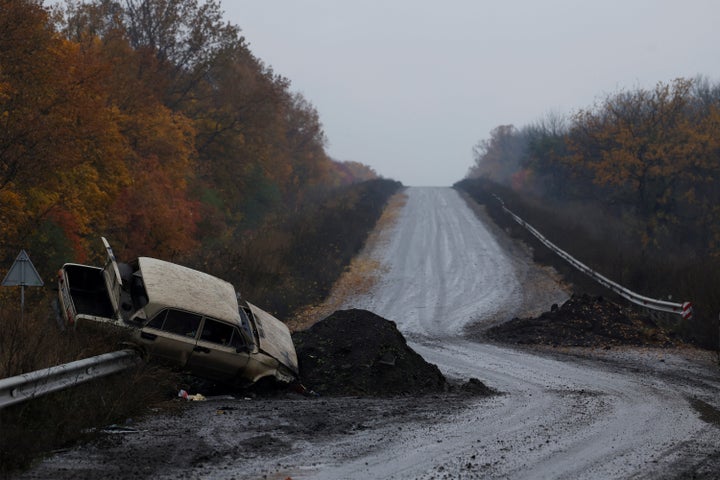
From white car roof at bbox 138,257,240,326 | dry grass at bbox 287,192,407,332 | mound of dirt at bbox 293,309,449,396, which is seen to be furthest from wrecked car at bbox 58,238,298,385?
dry grass at bbox 287,192,407,332

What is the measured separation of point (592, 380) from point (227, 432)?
25.3 ft

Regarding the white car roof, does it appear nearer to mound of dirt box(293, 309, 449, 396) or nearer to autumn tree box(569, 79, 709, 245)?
mound of dirt box(293, 309, 449, 396)

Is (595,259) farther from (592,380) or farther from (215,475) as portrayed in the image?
(215,475)

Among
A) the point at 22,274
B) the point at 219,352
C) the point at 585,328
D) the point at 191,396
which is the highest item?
the point at 22,274

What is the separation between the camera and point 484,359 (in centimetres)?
1580

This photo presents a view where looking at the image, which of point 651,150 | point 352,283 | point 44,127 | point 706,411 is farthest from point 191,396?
point 651,150

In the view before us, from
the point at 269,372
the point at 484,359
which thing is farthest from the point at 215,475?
the point at 484,359

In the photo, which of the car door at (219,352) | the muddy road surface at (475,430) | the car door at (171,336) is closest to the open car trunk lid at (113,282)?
the car door at (171,336)

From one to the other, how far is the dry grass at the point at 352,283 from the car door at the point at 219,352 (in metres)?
8.55

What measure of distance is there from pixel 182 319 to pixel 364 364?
325 cm

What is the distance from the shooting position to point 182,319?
10.6 meters

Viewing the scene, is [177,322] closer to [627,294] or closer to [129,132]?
[627,294]

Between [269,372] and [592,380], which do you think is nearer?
[269,372]

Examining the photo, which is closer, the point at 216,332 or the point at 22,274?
the point at 216,332
